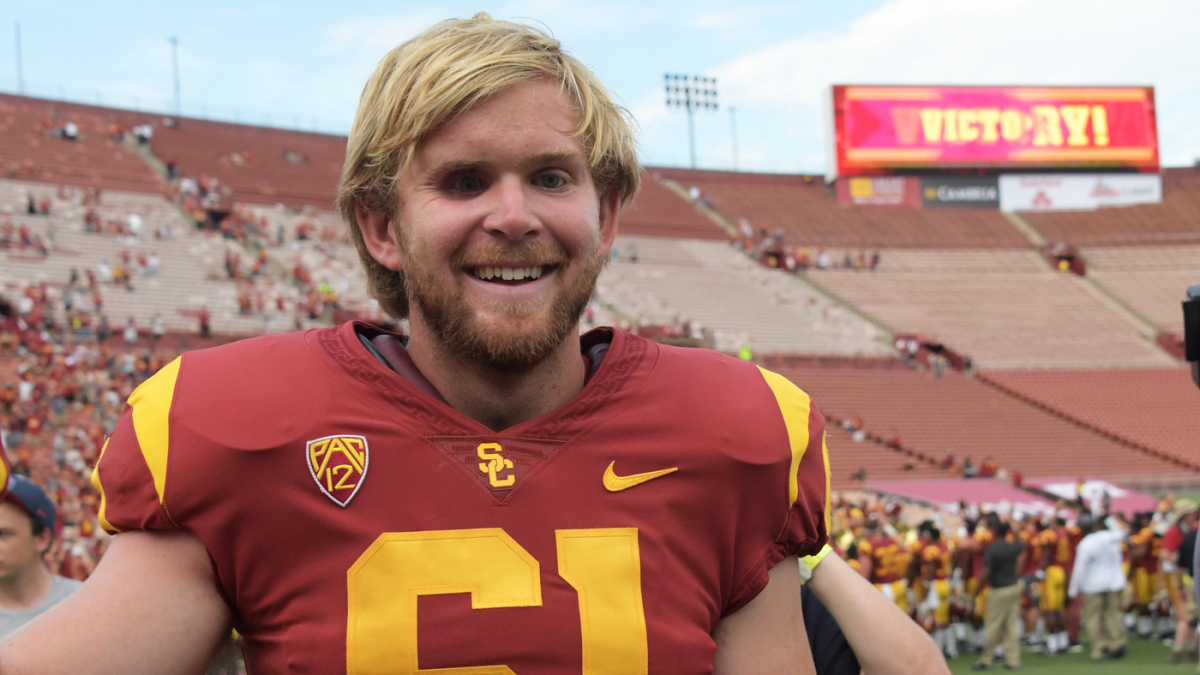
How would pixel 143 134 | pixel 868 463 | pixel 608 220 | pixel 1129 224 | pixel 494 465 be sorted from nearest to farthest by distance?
pixel 494 465 < pixel 608 220 < pixel 868 463 < pixel 143 134 < pixel 1129 224

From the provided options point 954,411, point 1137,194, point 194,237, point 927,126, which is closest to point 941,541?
point 954,411

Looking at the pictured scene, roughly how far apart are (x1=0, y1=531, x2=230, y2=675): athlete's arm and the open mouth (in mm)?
530

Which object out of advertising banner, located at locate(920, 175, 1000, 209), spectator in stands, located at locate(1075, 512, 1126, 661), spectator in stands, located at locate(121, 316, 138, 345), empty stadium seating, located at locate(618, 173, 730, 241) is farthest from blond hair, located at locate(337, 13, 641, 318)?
advertising banner, located at locate(920, 175, 1000, 209)

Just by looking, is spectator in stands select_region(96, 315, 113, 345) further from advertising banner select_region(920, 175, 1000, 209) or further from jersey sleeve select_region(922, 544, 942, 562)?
advertising banner select_region(920, 175, 1000, 209)

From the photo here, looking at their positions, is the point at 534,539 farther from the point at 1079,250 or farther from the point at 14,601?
the point at 1079,250

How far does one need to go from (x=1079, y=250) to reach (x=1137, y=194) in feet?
8.64

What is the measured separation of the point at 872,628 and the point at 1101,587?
8.83 metres

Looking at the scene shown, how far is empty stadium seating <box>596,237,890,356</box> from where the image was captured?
30328 millimetres

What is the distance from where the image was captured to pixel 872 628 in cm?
237

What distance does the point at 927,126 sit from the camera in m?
36.0

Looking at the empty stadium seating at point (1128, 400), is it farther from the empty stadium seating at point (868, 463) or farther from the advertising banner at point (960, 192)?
the advertising banner at point (960, 192)

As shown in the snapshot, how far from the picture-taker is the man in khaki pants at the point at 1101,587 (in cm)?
1011

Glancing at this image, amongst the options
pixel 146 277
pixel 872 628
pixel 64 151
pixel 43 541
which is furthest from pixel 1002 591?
pixel 64 151

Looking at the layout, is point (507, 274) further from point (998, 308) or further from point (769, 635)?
point (998, 308)
